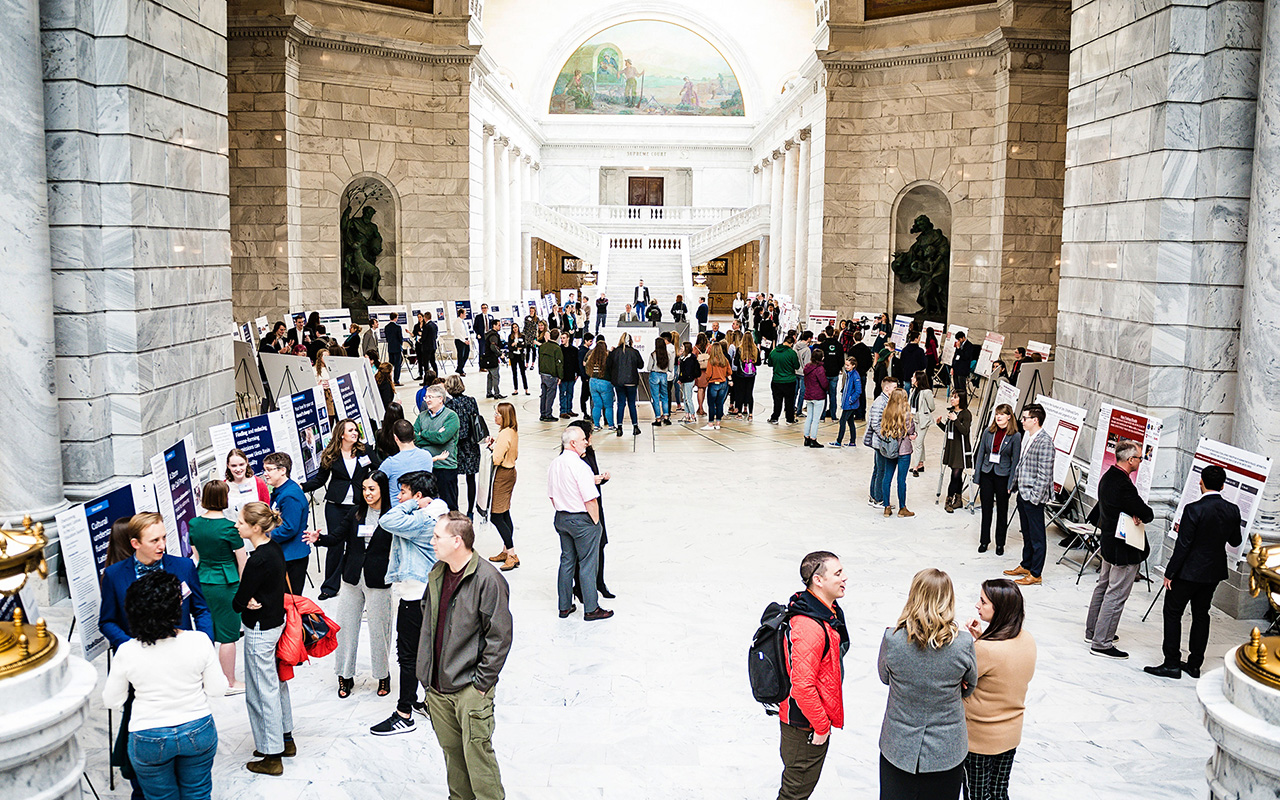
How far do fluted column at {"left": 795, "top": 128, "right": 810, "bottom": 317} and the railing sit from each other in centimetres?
838

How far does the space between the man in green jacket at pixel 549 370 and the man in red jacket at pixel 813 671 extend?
41.3 feet

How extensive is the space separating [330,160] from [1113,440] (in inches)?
768

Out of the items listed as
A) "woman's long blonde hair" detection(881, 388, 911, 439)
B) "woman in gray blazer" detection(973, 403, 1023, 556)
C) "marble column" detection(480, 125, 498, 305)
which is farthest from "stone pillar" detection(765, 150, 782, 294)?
"woman in gray blazer" detection(973, 403, 1023, 556)

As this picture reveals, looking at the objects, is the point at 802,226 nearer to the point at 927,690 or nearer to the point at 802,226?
the point at 802,226

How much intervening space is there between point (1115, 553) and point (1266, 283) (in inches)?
114

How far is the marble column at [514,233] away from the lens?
36156mm

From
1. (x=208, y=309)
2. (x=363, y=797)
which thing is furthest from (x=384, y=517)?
(x=208, y=309)

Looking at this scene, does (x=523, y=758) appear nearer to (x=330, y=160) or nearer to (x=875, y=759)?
(x=875, y=759)

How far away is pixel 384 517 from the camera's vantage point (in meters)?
6.24

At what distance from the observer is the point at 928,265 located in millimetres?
25750

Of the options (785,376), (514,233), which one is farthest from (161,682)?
(514,233)

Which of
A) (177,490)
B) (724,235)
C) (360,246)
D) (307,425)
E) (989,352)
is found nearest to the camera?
(177,490)

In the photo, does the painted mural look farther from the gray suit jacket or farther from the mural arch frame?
the gray suit jacket

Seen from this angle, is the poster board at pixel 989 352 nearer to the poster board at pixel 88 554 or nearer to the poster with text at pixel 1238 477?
the poster with text at pixel 1238 477
